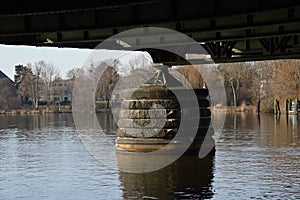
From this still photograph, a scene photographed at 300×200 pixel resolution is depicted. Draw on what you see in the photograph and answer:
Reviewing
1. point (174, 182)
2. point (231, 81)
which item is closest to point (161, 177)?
point (174, 182)

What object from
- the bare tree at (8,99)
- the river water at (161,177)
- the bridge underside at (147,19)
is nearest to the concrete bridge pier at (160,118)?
the river water at (161,177)

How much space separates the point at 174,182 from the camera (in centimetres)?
2234

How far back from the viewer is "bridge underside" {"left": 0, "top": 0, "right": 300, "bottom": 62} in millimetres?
14874

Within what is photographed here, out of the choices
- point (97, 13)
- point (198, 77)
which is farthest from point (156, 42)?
point (198, 77)

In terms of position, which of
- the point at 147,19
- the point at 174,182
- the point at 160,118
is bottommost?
the point at 174,182

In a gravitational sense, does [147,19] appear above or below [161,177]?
above

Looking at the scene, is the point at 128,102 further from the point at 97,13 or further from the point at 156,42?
the point at 97,13

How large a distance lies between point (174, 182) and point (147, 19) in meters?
6.43

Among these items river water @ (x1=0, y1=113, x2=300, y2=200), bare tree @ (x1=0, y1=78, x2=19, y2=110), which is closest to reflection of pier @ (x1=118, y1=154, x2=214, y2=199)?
river water @ (x1=0, y1=113, x2=300, y2=200)

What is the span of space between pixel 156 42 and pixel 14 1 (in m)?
16.9

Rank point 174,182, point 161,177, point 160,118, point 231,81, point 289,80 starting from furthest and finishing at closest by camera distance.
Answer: point 231,81 < point 289,80 < point 160,118 < point 161,177 < point 174,182

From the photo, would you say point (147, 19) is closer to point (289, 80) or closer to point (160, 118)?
point (160, 118)

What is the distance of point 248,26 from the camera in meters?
22.0

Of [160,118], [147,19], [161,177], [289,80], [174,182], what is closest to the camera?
[147,19]
